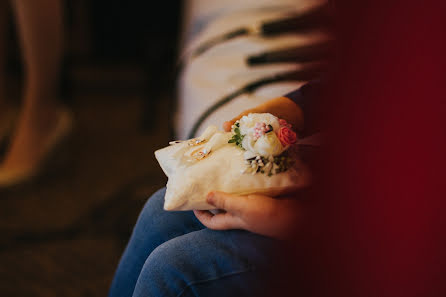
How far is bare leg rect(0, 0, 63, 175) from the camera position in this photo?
133cm

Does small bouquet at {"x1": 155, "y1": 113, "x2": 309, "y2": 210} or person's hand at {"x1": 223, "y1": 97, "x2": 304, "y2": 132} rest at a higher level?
person's hand at {"x1": 223, "y1": 97, "x2": 304, "y2": 132}

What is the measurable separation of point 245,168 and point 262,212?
0.06 m

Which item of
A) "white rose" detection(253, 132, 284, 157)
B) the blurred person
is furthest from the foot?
"white rose" detection(253, 132, 284, 157)

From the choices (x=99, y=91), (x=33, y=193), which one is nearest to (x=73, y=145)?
(x=33, y=193)

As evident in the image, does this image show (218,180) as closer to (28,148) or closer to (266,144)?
(266,144)

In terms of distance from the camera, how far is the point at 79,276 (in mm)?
1104

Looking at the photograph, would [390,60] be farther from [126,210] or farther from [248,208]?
[126,210]

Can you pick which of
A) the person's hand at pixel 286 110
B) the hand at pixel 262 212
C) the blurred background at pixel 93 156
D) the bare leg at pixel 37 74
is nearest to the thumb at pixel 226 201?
the hand at pixel 262 212

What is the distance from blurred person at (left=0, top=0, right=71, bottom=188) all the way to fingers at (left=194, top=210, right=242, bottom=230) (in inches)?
39.9

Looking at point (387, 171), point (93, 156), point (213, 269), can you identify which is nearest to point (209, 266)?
point (213, 269)

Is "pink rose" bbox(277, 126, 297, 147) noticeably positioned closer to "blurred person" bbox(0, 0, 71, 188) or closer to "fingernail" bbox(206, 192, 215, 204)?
"fingernail" bbox(206, 192, 215, 204)

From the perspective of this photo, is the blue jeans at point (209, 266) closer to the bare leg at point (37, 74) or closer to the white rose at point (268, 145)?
the white rose at point (268, 145)

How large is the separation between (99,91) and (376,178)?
2.14 metres

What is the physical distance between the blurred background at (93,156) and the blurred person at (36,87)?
7 cm
